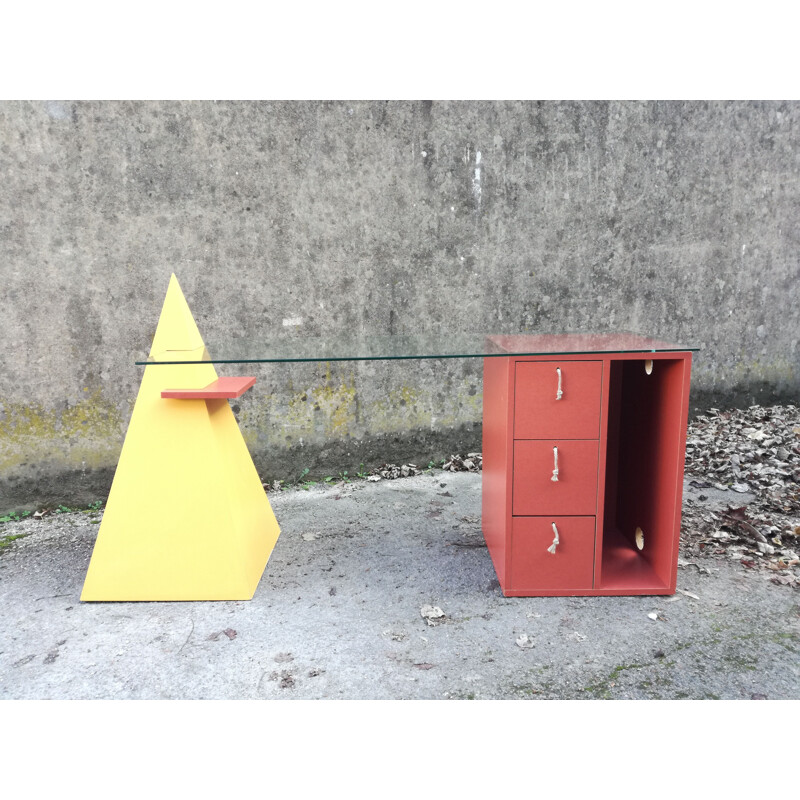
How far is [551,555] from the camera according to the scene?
2.68 meters

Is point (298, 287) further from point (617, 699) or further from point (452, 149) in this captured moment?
point (617, 699)

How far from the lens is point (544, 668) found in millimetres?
2182

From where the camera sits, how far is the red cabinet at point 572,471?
2561 mm

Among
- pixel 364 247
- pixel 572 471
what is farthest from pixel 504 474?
pixel 364 247

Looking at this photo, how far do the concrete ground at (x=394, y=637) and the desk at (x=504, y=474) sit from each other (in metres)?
0.12

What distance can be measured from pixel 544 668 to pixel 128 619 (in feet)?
5.82

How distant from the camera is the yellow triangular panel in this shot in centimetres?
270

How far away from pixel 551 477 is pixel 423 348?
2.70ft

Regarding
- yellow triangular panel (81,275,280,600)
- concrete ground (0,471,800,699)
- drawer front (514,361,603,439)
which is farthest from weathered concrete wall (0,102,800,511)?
drawer front (514,361,603,439)

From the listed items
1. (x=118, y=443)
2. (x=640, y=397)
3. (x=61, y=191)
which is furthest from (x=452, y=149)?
(x=118, y=443)

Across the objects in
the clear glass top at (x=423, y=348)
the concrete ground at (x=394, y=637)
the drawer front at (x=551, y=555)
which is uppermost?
the clear glass top at (x=423, y=348)

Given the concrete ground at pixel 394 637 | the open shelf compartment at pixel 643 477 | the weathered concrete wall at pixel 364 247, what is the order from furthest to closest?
the weathered concrete wall at pixel 364 247 < the open shelf compartment at pixel 643 477 < the concrete ground at pixel 394 637

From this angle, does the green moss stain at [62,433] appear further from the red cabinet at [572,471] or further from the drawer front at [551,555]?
the drawer front at [551,555]

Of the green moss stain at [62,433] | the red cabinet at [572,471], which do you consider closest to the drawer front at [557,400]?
the red cabinet at [572,471]
